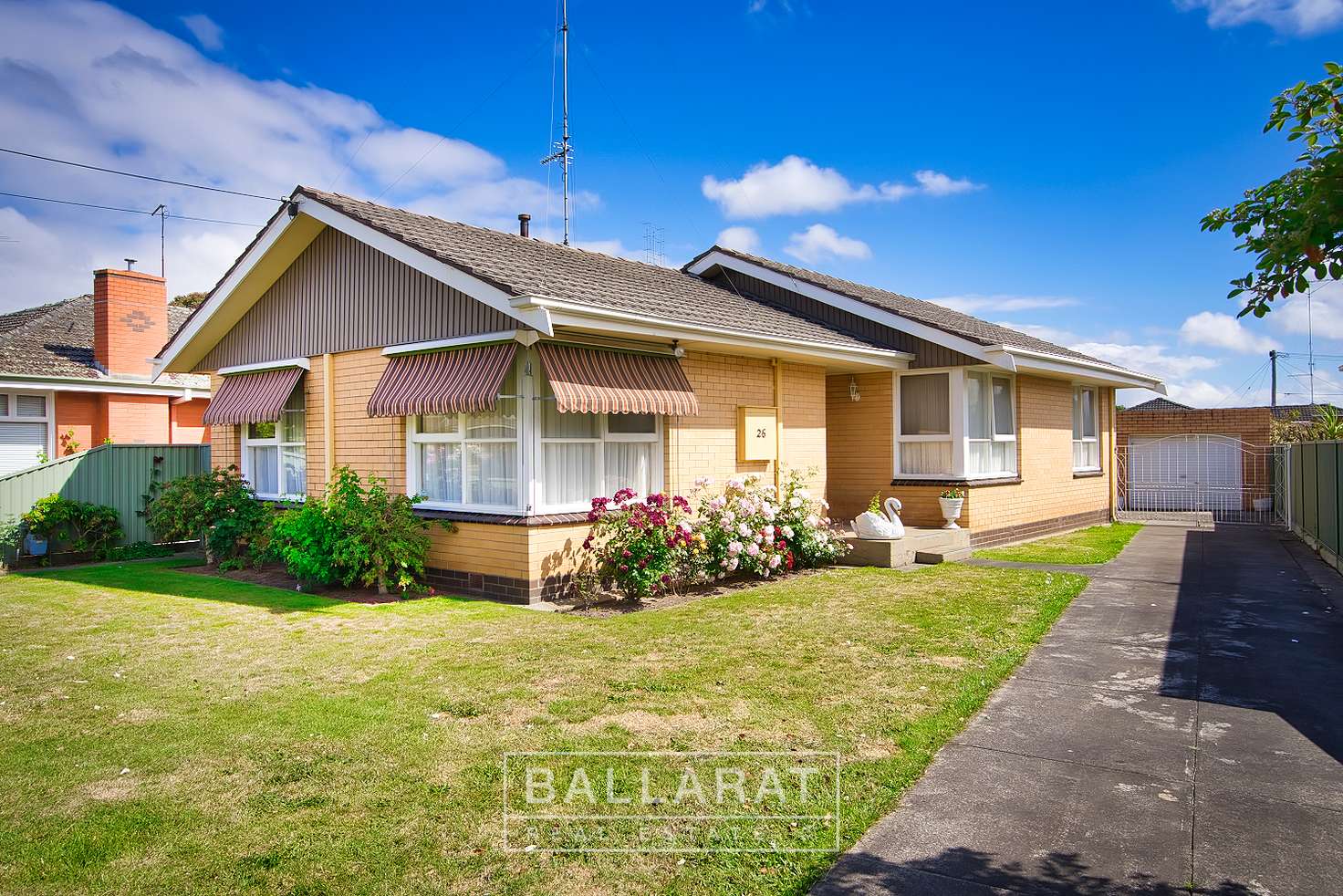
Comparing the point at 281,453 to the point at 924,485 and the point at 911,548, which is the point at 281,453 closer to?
the point at 911,548

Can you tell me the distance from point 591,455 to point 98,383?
1318 centimetres

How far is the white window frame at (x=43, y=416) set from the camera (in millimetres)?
→ 16203

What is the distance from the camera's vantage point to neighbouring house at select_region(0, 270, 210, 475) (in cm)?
1631

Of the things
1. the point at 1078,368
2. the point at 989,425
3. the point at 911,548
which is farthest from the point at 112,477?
the point at 1078,368

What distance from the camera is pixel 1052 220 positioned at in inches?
692

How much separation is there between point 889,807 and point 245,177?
20.5 m

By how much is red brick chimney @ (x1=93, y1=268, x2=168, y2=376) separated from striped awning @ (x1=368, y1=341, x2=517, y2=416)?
10.7m

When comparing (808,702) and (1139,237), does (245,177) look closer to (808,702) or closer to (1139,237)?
(808,702)

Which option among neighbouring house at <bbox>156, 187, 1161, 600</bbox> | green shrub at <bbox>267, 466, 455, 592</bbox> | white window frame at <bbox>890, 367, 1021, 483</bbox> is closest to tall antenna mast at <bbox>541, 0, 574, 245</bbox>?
neighbouring house at <bbox>156, 187, 1161, 600</bbox>

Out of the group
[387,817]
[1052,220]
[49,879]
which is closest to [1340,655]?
[387,817]

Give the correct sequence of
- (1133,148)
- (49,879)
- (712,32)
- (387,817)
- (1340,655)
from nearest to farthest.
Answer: (49,879) < (387,817) < (1340,655) < (712,32) < (1133,148)

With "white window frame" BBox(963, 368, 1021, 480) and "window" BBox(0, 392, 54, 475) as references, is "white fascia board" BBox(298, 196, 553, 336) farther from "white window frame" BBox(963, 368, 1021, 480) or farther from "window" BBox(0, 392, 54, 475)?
"window" BBox(0, 392, 54, 475)

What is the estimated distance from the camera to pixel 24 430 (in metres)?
16.5

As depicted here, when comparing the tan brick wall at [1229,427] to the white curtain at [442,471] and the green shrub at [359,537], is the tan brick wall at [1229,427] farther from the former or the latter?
the green shrub at [359,537]
